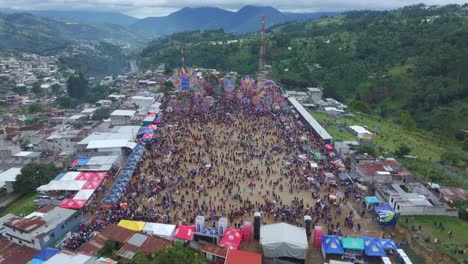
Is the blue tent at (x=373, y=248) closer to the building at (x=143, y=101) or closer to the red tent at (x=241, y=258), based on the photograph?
the red tent at (x=241, y=258)

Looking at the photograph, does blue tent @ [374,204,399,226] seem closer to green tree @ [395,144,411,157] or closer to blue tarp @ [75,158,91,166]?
green tree @ [395,144,411,157]

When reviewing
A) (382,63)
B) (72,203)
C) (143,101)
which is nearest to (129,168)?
(72,203)

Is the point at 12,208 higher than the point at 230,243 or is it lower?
lower

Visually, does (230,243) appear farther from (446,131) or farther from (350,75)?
(350,75)

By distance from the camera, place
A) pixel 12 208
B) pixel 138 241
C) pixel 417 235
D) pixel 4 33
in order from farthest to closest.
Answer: pixel 4 33 → pixel 12 208 → pixel 417 235 → pixel 138 241

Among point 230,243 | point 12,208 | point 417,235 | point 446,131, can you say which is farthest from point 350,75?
point 12,208

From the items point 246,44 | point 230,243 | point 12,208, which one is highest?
point 246,44

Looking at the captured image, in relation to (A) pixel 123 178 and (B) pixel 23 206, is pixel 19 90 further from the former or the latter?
(A) pixel 123 178

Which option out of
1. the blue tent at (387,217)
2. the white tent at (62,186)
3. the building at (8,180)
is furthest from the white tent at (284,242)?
the building at (8,180)
